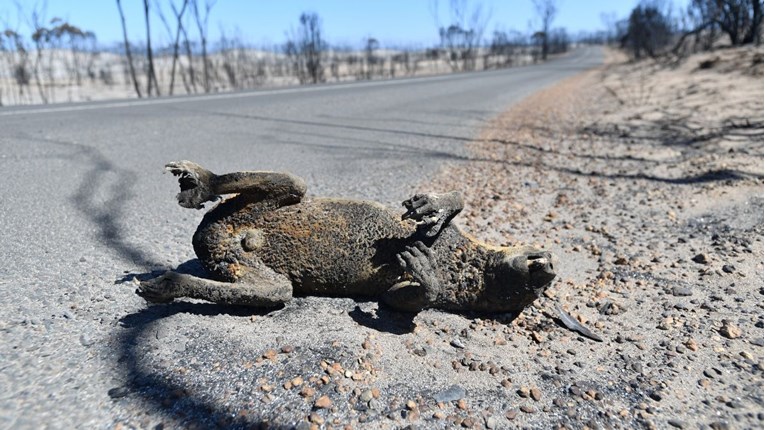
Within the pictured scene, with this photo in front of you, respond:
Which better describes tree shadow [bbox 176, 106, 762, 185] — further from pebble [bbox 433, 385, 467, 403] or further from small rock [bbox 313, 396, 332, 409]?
small rock [bbox 313, 396, 332, 409]

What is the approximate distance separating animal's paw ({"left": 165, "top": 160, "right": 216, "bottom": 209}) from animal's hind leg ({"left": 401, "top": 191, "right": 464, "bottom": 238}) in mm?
1022

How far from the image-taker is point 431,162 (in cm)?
751

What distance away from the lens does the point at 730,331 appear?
2898 mm

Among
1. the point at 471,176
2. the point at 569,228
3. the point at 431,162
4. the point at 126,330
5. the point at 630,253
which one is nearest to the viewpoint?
the point at 126,330

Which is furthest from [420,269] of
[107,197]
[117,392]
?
[107,197]

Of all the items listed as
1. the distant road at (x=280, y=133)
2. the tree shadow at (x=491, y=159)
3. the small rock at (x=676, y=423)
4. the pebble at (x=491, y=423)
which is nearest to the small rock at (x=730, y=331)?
the small rock at (x=676, y=423)

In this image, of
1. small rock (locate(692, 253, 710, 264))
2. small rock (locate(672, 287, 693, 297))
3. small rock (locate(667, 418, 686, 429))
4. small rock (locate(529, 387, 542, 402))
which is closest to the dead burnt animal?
small rock (locate(529, 387, 542, 402))

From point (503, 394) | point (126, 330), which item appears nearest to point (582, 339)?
point (503, 394)

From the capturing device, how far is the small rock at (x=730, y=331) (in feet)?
9.44

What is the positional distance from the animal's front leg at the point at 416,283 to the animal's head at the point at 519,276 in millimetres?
330

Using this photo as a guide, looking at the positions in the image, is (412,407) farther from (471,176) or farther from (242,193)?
(471,176)

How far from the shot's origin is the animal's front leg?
8.55 ft

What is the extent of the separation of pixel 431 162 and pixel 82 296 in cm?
532

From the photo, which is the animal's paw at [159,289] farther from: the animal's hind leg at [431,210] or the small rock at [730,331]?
the small rock at [730,331]
